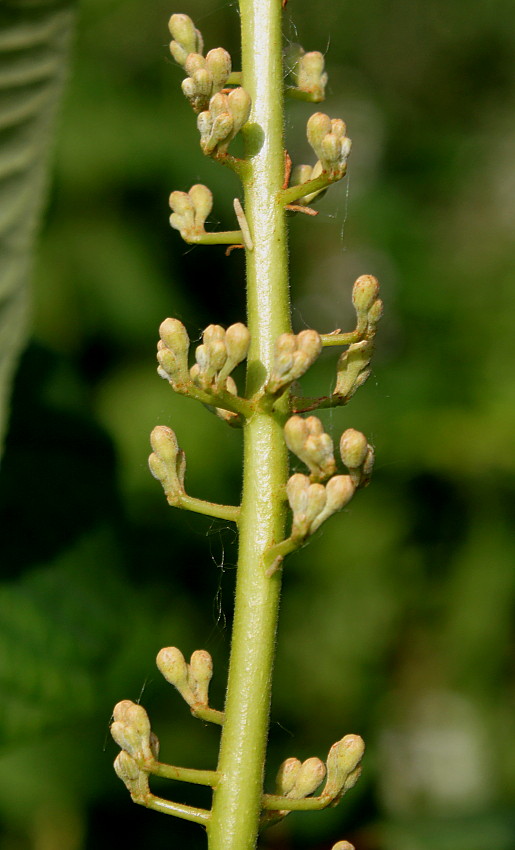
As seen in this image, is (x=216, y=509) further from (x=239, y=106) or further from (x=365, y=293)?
(x=239, y=106)

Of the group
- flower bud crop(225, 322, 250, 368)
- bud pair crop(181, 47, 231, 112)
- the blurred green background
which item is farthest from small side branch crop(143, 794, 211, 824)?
the blurred green background

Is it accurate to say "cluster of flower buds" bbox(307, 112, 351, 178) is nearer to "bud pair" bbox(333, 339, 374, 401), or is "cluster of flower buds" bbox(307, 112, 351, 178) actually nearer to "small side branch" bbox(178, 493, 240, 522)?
"bud pair" bbox(333, 339, 374, 401)

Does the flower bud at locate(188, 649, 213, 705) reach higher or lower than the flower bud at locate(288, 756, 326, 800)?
higher

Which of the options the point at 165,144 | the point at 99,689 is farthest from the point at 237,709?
the point at 165,144

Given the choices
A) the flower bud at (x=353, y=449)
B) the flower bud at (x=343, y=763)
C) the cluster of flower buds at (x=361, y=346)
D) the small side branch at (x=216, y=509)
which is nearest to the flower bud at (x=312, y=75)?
the cluster of flower buds at (x=361, y=346)

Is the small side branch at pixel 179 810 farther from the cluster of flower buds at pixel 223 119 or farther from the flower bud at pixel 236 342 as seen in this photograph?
the cluster of flower buds at pixel 223 119

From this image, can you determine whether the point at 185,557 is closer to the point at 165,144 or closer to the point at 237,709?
the point at 165,144
